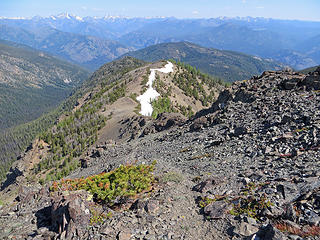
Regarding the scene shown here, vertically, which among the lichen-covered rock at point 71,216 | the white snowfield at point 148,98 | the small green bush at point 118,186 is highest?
the lichen-covered rock at point 71,216

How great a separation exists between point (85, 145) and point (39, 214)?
70.9 metres

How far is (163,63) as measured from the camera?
15062cm

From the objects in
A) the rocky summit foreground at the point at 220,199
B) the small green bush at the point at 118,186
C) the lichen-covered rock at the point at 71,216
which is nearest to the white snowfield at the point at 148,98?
the rocky summit foreground at the point at 220,199

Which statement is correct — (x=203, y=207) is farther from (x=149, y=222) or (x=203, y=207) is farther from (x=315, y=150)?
(x=315, y=150)

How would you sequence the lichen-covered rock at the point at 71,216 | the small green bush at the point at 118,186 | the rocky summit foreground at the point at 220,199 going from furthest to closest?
the small green bush at the point at 118,186
the lichen-covered rock at the point at 71,216
the rocky summit foreground at the point at 220,199

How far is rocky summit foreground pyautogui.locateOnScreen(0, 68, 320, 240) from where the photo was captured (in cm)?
1180

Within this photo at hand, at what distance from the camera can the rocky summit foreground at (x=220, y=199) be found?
11805 millimetres

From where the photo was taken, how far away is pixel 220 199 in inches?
579

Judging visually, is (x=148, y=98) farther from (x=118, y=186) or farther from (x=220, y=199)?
(x=220, y=199)

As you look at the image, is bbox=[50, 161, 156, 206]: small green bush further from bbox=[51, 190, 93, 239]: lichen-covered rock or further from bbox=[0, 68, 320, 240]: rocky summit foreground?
bbox=[51, 190, 93, 239]: lichen-covered rock

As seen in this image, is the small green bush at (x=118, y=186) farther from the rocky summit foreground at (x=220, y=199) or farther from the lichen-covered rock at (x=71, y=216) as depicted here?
the lichen-covered rock at (x=71, y=216)

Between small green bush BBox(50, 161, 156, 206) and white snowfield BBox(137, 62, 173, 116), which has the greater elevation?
small green bush BBox(50, 161, 156, 206)

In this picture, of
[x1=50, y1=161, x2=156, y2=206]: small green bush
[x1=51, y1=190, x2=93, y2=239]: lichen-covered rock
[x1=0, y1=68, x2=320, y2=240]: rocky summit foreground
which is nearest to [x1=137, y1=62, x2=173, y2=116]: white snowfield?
[x1=0, y1=68, x2=320, y2=240]: rocky summit foreground

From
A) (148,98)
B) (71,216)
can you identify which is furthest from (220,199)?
(148,98)
